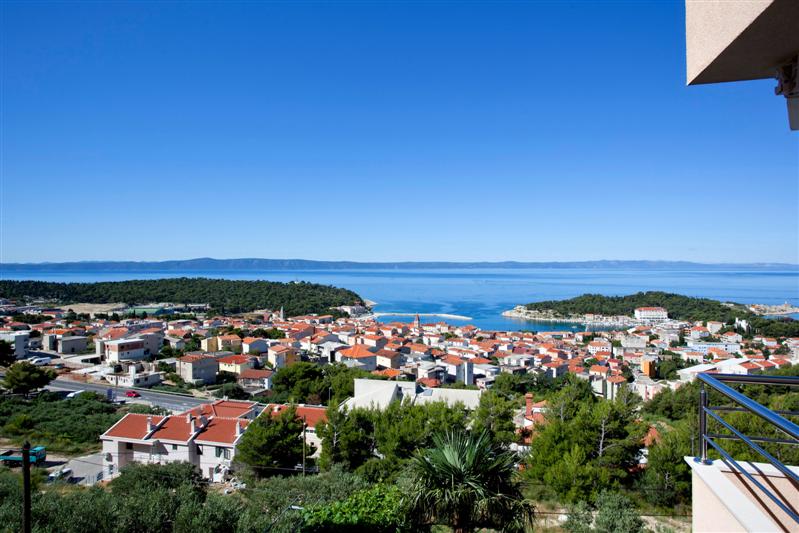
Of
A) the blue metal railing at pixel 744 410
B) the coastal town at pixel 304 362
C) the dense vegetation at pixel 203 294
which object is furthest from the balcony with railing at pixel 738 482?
the dense vegetation at pixel 203 294

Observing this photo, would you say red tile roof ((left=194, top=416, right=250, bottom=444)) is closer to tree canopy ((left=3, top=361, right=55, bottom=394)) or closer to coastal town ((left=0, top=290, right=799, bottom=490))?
coastal town ((left=0, top=290, right=799, bottom=490))

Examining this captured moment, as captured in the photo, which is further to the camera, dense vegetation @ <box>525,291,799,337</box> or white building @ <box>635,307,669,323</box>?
white building @ <box>635,307,669,323</box>

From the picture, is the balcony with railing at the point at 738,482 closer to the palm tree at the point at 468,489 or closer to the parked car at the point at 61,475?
the palm tree at the point at 468,489

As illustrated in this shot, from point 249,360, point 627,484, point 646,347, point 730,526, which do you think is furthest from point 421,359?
point 730,526

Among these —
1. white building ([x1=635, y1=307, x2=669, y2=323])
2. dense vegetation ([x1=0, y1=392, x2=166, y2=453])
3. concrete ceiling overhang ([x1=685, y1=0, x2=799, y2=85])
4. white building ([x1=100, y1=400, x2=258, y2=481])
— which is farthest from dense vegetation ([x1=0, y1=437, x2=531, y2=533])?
white building ([x1=635, y1=307, x2=669, y2=323])

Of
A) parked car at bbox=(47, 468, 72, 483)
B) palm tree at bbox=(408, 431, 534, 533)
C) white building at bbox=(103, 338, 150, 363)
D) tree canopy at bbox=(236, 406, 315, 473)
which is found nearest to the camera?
palm tree at bbox=(408, 431, 534, 533)

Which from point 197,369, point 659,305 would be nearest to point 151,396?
point 197,369
